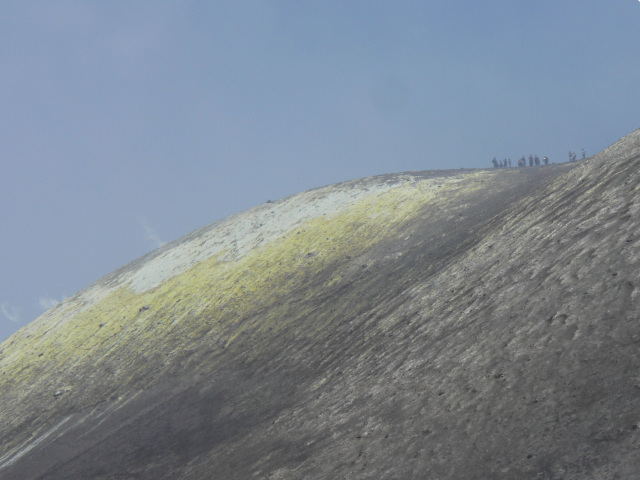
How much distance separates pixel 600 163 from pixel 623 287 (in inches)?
621

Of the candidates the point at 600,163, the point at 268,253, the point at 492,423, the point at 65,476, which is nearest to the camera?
the point at 492,423

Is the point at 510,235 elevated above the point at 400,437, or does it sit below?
above

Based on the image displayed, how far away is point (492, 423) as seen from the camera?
1236 cm

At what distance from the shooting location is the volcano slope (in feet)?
39.8

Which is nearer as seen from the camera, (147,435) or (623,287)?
(623,287)

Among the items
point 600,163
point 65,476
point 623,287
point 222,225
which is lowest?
point 65,476

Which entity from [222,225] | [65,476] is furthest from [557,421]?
[222,225]

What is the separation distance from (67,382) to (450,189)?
33.2 m

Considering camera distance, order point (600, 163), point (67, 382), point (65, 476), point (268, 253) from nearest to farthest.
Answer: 1. point (65, 476)
2. point (600, 163)
3. point (67, 382)
4. point (268, 253)

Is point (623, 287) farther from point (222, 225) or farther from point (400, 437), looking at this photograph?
point (222, 225)

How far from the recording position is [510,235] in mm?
24359

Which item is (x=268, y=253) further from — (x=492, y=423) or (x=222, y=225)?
(x=492, y=423)

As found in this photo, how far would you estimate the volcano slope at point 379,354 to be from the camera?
12.1m

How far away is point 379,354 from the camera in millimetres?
20172
